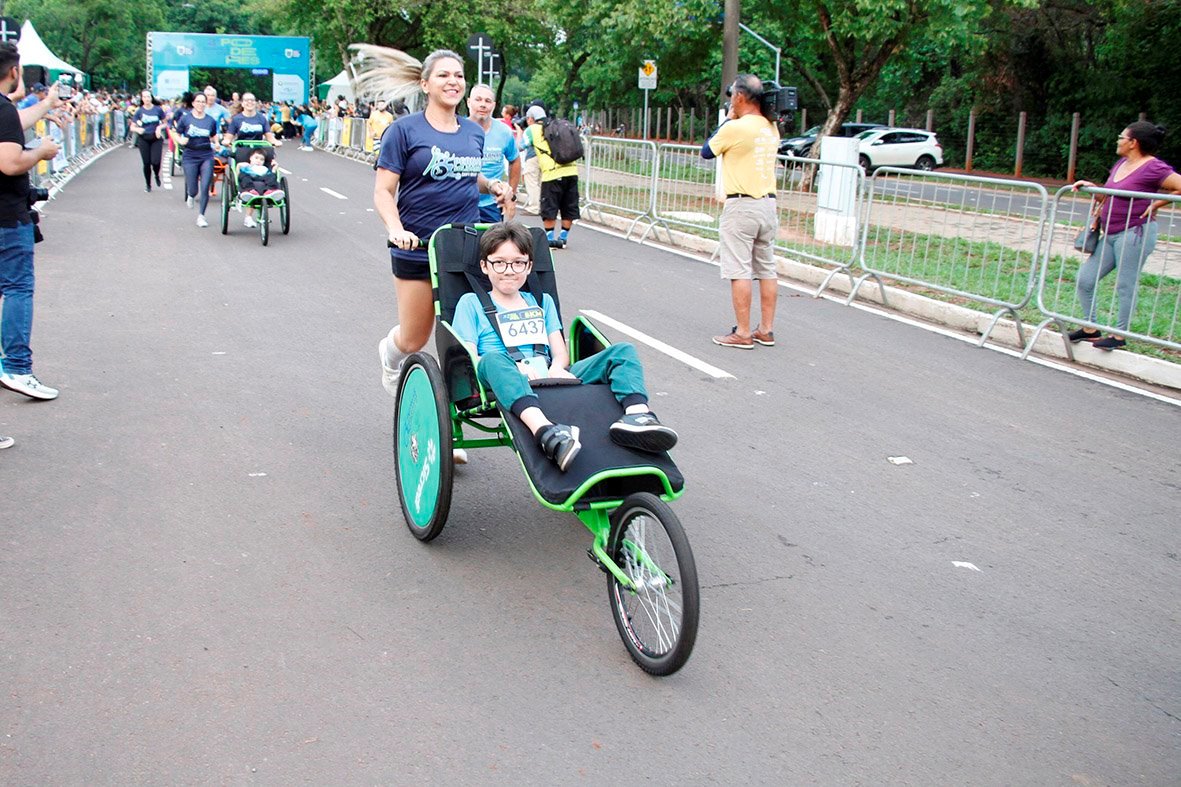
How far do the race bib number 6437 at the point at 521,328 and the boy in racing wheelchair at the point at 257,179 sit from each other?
10240mm

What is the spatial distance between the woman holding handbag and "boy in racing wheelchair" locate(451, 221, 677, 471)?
552cm

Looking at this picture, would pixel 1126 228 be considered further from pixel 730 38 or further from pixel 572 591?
pixel 730 38

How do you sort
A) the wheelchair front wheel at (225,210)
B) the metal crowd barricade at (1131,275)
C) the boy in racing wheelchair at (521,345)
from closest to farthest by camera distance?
the boy in racing wheelchair at (521,345) < the metal crowd barricade at (1131,275) < the wheelchair front wheel at (225,210)

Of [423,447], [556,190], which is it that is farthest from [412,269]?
[556,190]

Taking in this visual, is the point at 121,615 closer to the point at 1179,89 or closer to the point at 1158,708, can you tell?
the point at 1158,708

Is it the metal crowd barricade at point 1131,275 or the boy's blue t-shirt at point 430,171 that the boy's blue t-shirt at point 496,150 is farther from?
the metal crowd barricade at point 1131,275

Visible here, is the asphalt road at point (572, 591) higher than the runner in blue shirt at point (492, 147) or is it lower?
lower

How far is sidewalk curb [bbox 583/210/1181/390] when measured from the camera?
8336 mm

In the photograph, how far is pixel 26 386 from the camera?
21.8 ft

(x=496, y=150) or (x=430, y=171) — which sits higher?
(x=430, y=171)

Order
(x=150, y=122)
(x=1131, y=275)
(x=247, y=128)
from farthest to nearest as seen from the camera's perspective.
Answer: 1. (x=150, y=122)
2. (x=247, y=128)
3. (x=1131, y=275)

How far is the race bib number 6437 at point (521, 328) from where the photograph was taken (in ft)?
15.9

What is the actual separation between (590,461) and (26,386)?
14.0ft

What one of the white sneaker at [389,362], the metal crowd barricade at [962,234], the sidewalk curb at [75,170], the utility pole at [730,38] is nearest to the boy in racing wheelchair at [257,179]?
the sidewalk curb at [75,170]
